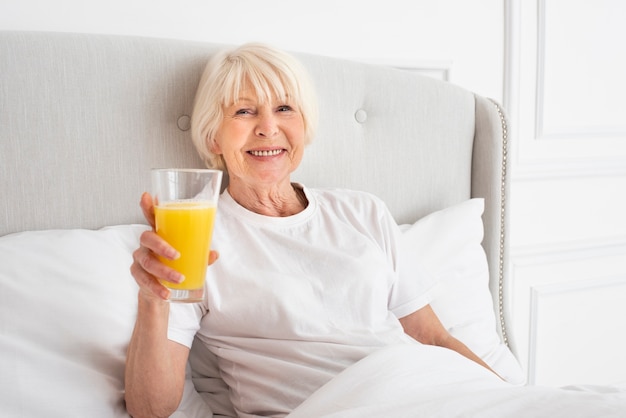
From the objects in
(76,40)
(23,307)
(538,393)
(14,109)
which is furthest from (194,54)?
(538,393)

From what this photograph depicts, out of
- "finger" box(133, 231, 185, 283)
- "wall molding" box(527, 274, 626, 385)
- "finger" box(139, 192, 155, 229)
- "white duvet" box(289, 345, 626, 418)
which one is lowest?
"wall molding" box(527, 274, 626, 385)

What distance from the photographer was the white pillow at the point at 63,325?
1.14 meters

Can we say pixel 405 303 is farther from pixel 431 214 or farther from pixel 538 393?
pixel 538 393

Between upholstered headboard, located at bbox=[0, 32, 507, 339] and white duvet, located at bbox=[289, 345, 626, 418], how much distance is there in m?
0.66

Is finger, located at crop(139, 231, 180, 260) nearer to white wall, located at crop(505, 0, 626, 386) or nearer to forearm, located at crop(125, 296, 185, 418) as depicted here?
forearm, located at crop(125, 296, 185, 418)

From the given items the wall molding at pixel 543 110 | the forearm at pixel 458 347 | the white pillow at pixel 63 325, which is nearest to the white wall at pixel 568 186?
the wall molding at pixel 543 110

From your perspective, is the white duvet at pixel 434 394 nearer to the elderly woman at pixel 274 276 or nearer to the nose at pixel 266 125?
the elderly woman at pixel 274 276

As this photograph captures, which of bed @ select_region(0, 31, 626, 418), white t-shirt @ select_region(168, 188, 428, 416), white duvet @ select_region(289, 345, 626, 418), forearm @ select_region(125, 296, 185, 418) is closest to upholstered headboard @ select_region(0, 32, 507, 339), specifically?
bed @ select_region(0, 31, 626, 418)

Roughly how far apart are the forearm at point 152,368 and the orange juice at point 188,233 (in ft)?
0.53

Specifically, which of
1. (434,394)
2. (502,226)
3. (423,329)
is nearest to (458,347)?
(423,329)

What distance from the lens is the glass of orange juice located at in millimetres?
922

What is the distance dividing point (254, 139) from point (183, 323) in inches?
17.4

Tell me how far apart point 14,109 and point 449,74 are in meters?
1.39

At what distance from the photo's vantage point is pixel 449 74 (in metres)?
2.12
